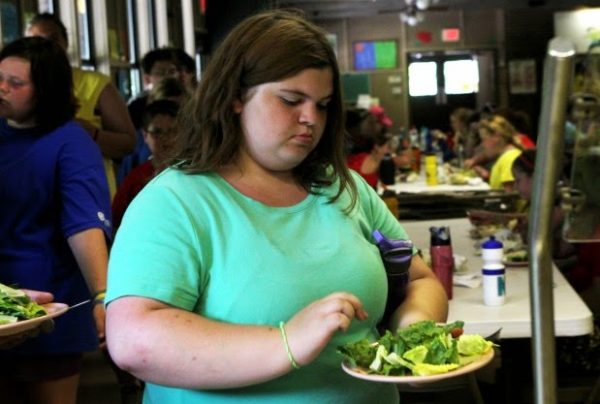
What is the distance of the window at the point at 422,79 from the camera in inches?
831

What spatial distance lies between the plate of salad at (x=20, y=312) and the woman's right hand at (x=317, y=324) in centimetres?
89

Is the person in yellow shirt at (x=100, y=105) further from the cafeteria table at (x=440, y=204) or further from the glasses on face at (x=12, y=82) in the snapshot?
the cafeteria table at (x=440, y=204)

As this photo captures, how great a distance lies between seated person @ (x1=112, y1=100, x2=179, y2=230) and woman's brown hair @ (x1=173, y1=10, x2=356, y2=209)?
205 cm

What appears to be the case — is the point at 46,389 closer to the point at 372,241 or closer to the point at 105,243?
the point at 105,243

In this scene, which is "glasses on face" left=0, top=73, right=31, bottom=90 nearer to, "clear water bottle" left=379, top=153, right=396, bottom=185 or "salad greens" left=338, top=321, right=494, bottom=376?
"salad greens" left=338, top=321, right=494, bottom=376

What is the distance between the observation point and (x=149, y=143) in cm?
462

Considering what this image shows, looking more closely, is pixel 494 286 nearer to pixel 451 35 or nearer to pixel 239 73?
pixel 239 73

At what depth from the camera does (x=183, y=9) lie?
10844mm

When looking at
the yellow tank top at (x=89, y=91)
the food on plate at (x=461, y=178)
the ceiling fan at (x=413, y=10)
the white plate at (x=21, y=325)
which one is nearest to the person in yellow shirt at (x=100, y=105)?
the yellow tank top at (x=89, y=91)

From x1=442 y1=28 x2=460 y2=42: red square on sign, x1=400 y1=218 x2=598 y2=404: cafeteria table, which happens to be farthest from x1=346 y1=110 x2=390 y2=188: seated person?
x1=442 y1=28 x2=460 y2=42: red square on sign

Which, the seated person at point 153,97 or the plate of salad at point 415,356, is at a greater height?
the seated person at point 153,97

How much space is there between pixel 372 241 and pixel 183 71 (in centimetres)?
423

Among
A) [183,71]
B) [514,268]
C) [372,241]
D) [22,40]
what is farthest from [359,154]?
[372,241]

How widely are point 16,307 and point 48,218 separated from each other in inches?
27.6
